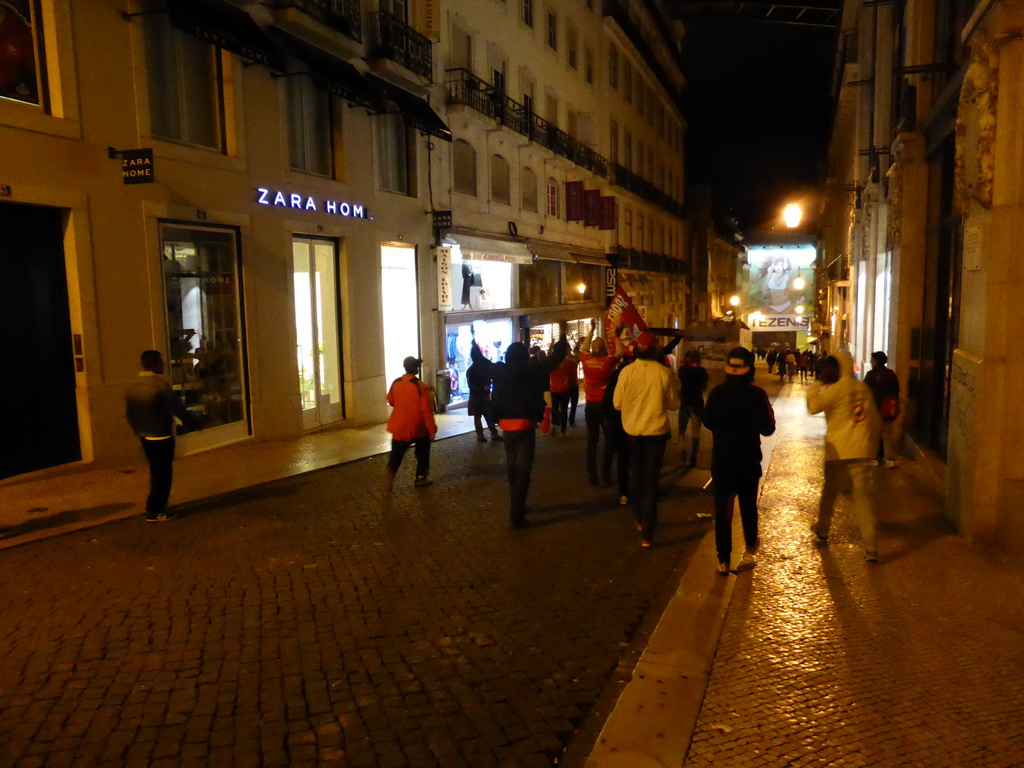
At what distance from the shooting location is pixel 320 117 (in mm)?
14188

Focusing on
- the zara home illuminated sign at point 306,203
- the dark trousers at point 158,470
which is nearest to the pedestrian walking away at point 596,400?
the dark trousers at point 158,470

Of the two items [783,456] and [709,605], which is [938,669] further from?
[783,456]

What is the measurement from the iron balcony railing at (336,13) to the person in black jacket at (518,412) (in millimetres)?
8306

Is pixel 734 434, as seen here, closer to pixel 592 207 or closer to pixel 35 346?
pixel 35 346

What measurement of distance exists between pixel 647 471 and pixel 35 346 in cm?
762

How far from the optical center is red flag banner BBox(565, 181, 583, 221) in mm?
26172

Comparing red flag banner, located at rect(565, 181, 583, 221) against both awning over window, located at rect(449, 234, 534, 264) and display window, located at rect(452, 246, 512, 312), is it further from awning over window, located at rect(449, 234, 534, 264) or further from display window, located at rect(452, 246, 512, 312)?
display window, located at rect(452, 246, 512, 312)

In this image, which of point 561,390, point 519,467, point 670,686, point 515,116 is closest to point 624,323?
point 561,390

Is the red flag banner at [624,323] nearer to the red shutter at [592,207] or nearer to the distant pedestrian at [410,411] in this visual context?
the distant pedestrian at [410,411]

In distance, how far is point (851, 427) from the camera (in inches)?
259

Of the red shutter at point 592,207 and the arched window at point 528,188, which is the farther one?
the red shutter at point 592,207

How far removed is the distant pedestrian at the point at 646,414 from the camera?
691cm

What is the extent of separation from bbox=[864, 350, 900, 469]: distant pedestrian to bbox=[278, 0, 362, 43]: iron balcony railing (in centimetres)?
1022

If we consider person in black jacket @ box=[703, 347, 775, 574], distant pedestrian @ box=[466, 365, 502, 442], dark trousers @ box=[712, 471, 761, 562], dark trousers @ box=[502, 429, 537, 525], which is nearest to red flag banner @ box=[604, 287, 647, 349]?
distant pedestrian @ box=[466, 365, 502, 442]
